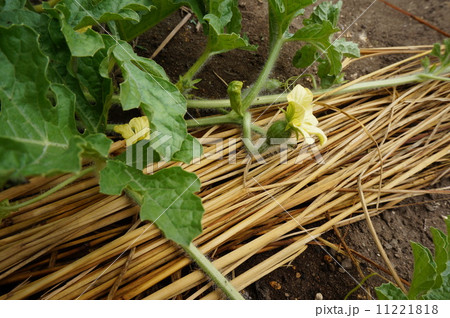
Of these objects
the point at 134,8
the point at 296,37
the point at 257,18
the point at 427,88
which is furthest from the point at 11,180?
the point at 427,88

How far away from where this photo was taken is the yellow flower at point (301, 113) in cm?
113

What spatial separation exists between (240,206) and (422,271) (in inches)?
18.9

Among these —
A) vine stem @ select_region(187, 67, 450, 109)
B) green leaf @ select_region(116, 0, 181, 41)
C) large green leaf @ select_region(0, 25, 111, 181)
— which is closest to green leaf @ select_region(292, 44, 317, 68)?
vine stem @ select_region(187, 67, 450, 109)

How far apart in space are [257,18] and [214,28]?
2.26 ft

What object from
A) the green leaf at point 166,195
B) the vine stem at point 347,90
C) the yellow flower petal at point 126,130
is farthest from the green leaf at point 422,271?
the yellow flower petal at point 126,130

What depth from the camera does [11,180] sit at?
28.9 inches

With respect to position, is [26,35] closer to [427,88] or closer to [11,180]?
[11,180]

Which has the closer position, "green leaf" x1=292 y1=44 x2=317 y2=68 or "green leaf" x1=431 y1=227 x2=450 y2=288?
"green leaf" x1=431 y1=227 x2=450 y2=288

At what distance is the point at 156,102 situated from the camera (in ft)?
3.24

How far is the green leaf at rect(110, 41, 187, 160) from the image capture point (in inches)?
37.3

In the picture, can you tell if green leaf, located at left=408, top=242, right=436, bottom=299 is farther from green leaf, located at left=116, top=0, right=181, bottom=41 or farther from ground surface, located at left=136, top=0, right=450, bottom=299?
green leaf, located at left=116, top=0, right=181, bottom=41

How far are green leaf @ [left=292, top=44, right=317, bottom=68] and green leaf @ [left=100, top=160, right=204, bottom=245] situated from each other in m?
0.74

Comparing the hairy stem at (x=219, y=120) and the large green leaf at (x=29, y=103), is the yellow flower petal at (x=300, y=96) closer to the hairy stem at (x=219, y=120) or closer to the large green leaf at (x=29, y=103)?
the hairy stem at (x=219, y=120)

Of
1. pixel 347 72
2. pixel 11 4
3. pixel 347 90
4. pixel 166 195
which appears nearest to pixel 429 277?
pixel 166 195
